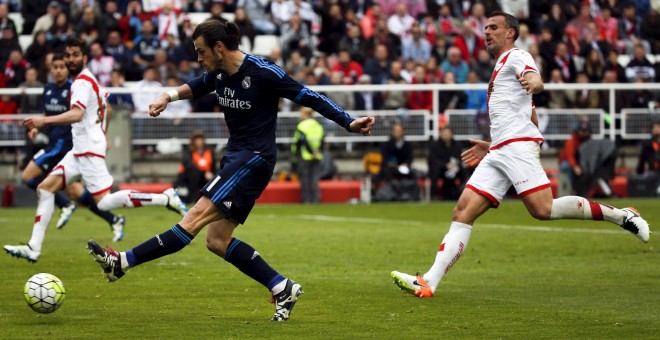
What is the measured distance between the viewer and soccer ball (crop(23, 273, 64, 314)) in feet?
33.2

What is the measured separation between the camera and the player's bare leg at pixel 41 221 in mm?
14602

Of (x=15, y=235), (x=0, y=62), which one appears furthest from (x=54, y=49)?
(x=15, y=235)

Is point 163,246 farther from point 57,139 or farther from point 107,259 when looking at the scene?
point 57,139

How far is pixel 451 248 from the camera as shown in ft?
36.7

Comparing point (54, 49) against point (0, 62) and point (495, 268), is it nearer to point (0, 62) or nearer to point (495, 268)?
point (0, 62)

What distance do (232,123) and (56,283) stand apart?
76.4 inches

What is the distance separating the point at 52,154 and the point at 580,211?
8.06 meters

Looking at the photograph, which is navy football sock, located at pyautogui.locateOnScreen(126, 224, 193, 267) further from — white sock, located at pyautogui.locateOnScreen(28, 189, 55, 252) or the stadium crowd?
the stadium crowd

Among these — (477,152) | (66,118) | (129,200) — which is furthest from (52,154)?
(477,152)

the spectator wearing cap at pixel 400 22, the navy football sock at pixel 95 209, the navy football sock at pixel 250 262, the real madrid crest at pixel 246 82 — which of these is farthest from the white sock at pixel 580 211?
the spectator wearing cap at pixel 400 22

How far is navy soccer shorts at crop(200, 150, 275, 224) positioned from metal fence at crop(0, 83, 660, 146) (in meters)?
17.4

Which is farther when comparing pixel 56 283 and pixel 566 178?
pixel 566 178

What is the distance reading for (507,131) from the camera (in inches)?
450

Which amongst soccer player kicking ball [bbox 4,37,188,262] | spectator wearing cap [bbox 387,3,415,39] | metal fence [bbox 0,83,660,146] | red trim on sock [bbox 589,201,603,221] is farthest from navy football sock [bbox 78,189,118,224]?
spectator wearing cap [bbox 387,3,415,39]
